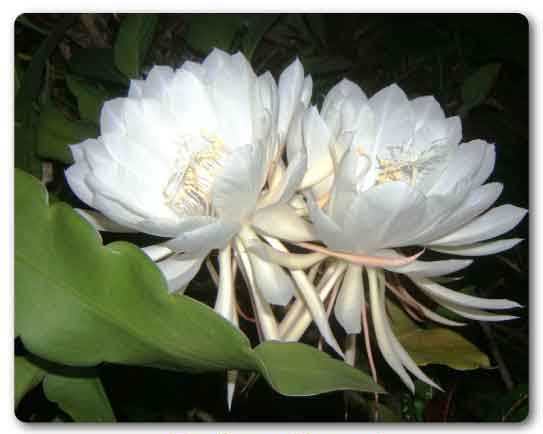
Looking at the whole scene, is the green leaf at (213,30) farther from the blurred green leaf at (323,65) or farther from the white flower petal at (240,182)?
the white flower petal at (240,182)

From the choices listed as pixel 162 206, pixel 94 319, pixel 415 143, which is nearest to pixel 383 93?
pixel 415 143

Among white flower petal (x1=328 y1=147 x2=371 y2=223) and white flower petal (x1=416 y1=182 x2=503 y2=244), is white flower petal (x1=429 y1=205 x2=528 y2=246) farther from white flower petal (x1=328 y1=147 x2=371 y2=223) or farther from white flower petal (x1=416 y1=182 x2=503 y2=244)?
white flower petal (x1=328 y1=147 x2=371 y2=223)

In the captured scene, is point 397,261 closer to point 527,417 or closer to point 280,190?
point 280,190

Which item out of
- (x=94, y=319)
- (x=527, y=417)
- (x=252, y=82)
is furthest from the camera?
(x=527, y=417)

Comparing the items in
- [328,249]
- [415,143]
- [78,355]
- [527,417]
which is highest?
[415,143]

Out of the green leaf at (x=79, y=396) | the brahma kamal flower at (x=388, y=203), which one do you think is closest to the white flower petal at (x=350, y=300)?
the brahma kamal flower at (x=388, y=203)

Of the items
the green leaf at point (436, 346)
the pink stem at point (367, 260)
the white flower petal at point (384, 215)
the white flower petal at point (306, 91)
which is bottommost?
the green leaf at point (436, 346)

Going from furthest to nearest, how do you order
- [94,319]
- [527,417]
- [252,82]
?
[527,417]
[252,82]
[94,319]
